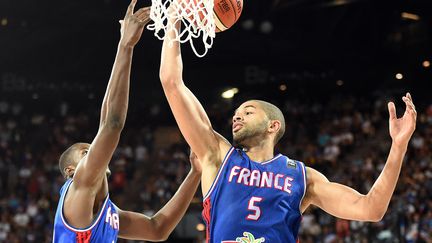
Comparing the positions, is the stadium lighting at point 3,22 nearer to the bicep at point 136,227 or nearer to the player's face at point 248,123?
the bicep at point 136,227

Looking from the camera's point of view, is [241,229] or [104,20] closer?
[241,229]

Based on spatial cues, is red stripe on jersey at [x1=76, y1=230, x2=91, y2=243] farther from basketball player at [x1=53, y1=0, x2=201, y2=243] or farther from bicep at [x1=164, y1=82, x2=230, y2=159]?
bicep at [x1=164, y1=82, x2=230, y2=159]

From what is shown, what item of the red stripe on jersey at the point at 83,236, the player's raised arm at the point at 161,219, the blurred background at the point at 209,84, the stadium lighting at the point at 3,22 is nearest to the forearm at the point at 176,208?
the player's raised arm at the point at 161,219

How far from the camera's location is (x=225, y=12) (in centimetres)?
423

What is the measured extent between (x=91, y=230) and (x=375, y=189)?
5.11 ft

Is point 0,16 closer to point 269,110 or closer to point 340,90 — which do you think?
point 340,90

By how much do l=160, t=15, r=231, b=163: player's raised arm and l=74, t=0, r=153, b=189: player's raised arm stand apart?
0.22m

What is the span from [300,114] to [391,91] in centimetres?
229

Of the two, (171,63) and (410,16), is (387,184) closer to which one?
(171,63)

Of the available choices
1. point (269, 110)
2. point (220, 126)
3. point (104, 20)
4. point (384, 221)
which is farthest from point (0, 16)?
point (269, 110)

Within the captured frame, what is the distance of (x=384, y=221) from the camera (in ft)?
38.7

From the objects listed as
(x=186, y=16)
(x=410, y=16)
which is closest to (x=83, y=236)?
(x=186, y=16)

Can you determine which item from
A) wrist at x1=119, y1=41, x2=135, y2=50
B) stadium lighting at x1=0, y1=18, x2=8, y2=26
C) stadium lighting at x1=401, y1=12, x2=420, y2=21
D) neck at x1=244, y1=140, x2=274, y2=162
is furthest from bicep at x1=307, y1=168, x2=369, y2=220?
stadium lighting at x1=401, y1=12, x2=420, y2=21

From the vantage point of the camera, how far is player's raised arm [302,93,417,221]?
3641 mm
